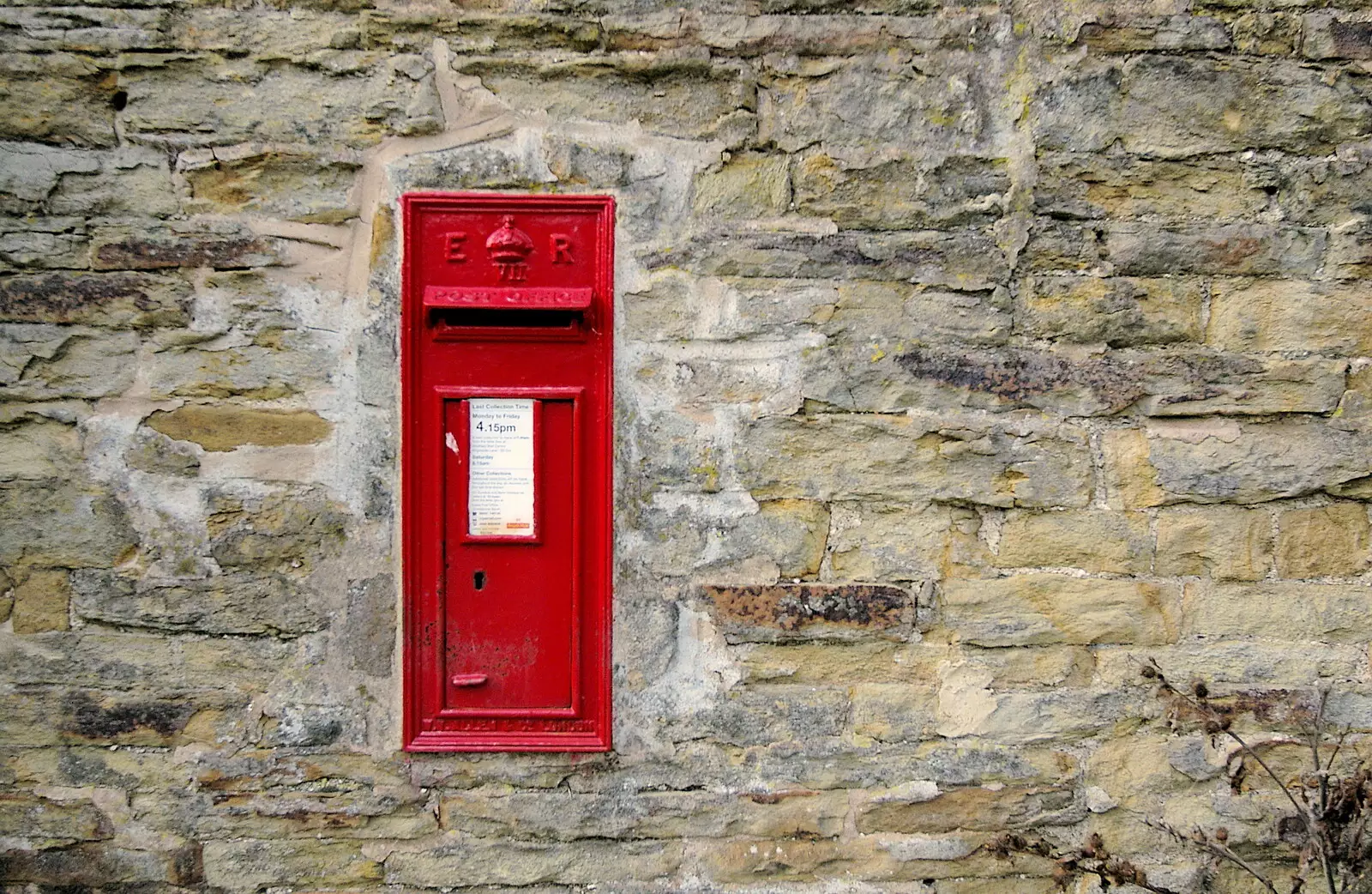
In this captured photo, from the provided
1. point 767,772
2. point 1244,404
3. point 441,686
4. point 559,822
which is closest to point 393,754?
point 441,686

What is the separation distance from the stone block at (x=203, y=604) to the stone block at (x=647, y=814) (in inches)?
22.4

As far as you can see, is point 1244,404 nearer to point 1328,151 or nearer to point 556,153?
point 1328,151

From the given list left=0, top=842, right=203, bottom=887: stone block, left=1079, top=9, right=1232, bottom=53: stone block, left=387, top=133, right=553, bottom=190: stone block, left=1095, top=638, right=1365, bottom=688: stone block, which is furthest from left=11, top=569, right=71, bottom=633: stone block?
left=1079, top=9, right=1232, bottom=53: stone block

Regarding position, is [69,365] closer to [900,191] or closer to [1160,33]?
[900,191]

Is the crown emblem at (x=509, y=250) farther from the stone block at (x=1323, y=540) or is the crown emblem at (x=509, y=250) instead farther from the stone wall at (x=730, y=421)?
the stone block at (x=1323, y=540)

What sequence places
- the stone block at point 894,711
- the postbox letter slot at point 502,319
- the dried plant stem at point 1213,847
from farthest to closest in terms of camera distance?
the stone block at point 894,711 < the postbox letter slot at point 502,319 < the dried plant stem at point 1213,847

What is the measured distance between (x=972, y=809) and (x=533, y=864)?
103 centimetres

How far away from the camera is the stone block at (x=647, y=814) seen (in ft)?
7.31

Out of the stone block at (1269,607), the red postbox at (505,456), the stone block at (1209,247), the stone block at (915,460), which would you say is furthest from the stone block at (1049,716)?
the stone block at (1209,247)

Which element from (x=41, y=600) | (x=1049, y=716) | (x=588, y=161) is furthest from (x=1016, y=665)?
(x=41, y=600)

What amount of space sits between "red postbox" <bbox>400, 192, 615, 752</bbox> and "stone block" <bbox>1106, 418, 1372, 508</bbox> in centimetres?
121

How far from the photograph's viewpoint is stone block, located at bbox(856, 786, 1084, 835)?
7.34 feet

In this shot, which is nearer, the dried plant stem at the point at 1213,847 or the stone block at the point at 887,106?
the dried plant stem at the point at 1213,847

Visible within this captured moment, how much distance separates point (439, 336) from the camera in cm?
215
